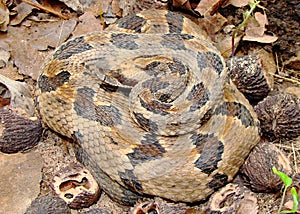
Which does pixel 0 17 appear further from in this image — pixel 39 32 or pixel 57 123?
pixel 57 123

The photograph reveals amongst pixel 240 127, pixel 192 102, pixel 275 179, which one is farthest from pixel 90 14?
pixel 275 179

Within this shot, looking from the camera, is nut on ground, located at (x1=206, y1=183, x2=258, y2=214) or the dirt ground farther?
the dirt ground

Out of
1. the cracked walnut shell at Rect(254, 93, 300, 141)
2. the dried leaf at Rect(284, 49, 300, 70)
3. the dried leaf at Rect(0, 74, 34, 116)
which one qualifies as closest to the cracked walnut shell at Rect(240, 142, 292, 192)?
the cracked walnut shell at Rect(254, 93, 300, 141)

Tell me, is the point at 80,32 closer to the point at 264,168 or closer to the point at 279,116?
the point at 279,116

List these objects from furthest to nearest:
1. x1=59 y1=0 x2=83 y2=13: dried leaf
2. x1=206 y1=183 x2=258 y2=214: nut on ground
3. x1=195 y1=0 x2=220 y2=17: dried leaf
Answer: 1. x1=59 y1=0 x2=83 y2=13: dried leaf
2. x1=195 y1=0 x2=220 y2=17: dried leaf
3. x1=206 y1=183 x2=258 y2=214: nut on ground

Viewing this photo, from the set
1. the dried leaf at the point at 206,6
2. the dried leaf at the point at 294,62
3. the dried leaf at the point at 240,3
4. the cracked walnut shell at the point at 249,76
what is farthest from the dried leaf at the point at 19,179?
the dried leaf at the point at 294,62

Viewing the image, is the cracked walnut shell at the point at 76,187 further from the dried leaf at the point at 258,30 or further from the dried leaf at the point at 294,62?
the dried leaf at the point at 294,62

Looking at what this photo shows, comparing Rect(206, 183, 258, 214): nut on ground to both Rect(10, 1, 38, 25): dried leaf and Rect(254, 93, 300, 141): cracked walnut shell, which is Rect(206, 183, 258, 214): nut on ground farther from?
Rect(10, 1, 38, 25): dried leaf
